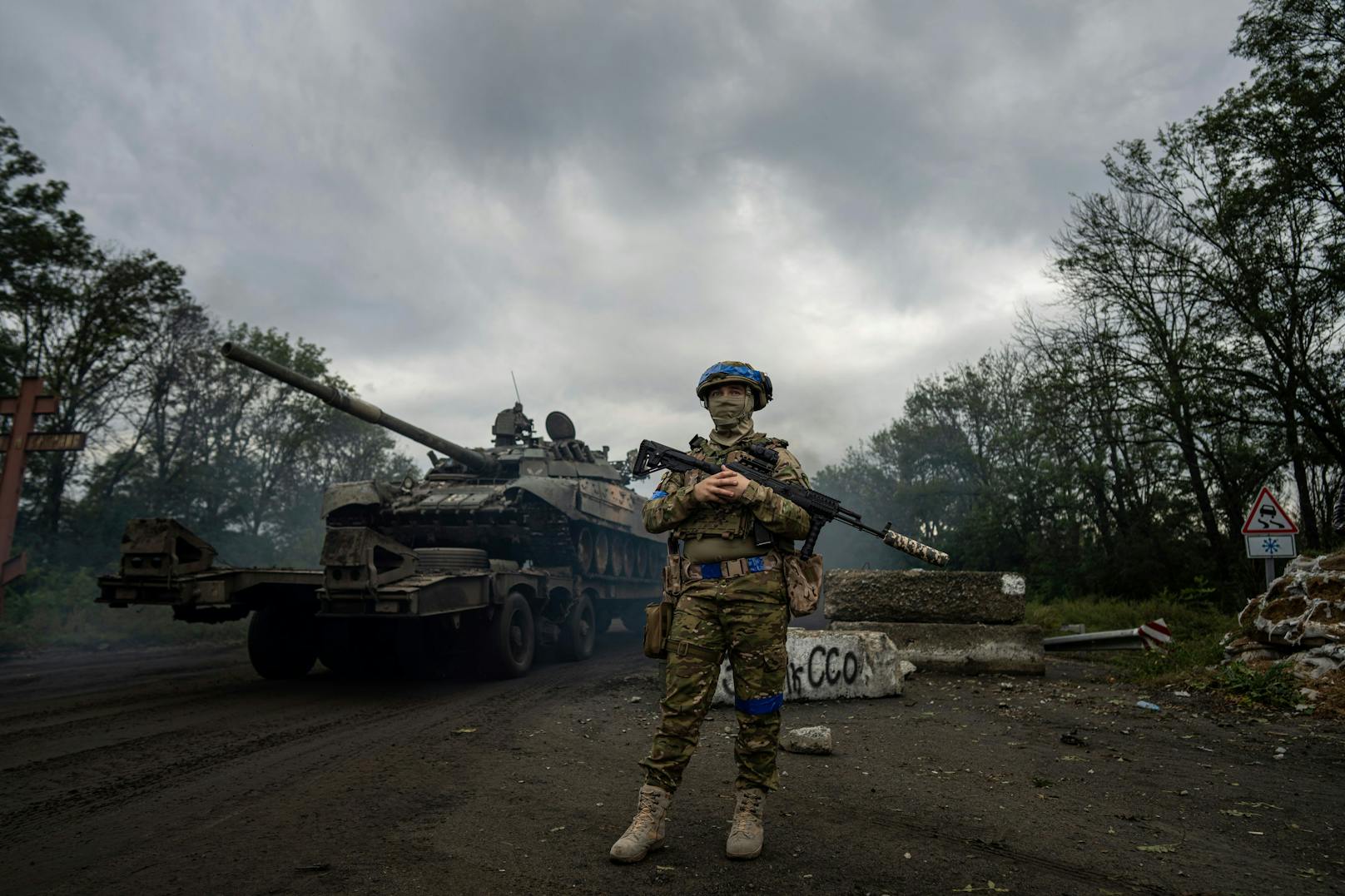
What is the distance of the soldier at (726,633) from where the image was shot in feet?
10.5

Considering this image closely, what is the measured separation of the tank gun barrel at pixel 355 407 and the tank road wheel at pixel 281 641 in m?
2.34

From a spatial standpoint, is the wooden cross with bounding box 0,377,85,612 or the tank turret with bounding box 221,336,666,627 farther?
the wooden cross with bounding box 0,377,85,612

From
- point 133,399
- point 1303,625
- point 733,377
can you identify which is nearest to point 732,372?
point 733,377

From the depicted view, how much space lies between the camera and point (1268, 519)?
10594 millimetres

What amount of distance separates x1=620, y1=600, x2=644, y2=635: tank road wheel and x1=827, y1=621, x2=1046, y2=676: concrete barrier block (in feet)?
22.5

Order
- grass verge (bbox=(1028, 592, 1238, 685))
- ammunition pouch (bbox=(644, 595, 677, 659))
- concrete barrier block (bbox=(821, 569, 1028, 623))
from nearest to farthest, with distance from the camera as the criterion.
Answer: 1. ammunition pouch (bbox=(644, 595, 677, 659))
2. grass verge (bbox=(1028, 592, 1238, 685))
3. concrete barrier block (bbox=(821, 569, 1028, 623))

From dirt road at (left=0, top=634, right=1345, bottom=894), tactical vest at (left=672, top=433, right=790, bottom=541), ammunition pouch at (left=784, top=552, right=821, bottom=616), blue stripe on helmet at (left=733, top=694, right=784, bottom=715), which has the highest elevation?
tactical vest at (left=672, top=433, right=790, bottom=541)

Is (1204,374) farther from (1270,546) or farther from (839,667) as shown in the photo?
(839,667)

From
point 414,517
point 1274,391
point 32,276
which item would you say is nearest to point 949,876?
point 414,517

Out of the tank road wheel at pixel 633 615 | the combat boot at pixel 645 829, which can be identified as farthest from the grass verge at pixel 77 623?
the combat boot at pixel 645 829

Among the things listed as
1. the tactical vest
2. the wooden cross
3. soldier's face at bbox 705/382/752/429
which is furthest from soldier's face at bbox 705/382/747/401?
the wooden cross

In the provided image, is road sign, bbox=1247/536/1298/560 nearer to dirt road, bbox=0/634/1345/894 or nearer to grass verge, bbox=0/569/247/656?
dirt road, bbox=0/634/1345/894

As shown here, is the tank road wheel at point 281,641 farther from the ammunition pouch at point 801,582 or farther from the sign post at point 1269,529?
the sign post at point 1269,529

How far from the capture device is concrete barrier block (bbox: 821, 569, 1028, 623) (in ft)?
26.5
